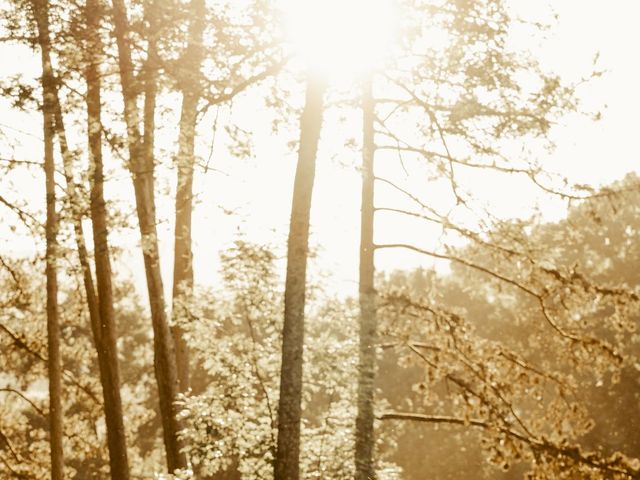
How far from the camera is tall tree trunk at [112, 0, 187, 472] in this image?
339 inches

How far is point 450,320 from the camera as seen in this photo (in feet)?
28.7

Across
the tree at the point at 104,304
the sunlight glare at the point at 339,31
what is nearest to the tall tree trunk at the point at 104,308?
the tree at the point at 104,304

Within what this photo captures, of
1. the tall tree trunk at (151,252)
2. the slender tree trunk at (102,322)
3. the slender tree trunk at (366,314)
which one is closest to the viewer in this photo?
the slender tree trunk at (366,314)

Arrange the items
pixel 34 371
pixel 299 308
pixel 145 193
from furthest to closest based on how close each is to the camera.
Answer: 1. pixel 34 371
2. pixel 145 193
3. pixel 299 308

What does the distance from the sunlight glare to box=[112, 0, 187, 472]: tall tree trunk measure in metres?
2.05

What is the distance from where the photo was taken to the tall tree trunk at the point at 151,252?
861cm

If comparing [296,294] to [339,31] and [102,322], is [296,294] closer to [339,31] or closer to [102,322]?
[339,31]

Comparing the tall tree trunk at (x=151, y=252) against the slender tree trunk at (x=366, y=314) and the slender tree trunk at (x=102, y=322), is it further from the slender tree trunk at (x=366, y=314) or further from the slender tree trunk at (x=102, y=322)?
the slender tree trunk at (x=366, y=314)

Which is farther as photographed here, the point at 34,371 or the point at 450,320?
the point at 34,371

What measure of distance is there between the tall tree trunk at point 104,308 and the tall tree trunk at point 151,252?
1.55ft

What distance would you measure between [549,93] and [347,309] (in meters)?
3.60

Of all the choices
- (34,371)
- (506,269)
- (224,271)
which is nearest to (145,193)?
(224,271)

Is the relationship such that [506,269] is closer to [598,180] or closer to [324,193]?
[598,180]

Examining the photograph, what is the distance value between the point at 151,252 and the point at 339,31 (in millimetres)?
3916
